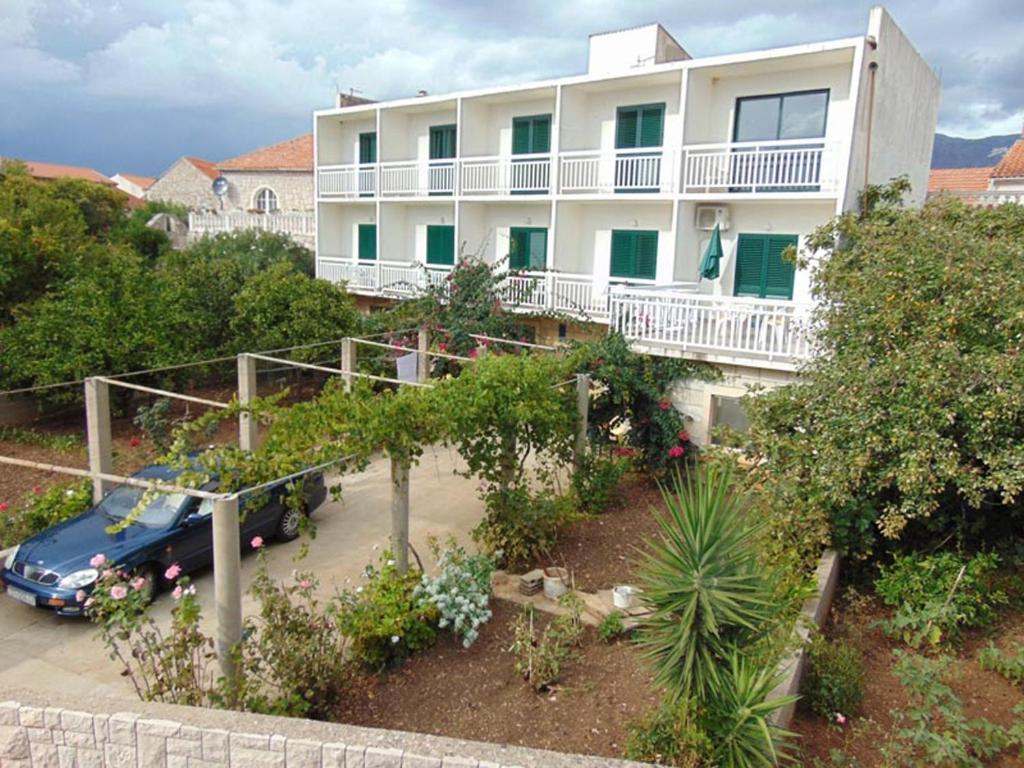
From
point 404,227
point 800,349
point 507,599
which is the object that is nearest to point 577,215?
point 404,227

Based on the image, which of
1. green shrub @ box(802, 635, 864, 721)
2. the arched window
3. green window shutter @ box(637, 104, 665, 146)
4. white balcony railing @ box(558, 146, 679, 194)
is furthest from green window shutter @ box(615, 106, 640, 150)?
the arched window

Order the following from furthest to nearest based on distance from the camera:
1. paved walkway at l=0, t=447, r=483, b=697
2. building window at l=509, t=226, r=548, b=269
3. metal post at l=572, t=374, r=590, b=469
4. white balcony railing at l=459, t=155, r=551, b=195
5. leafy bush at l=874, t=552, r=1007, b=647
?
building window at l=509, t=226, r=548, b=269
white balcony railing at l=459, t=155, r=551, b=195
metal post at l=572, t=374, r=590, b=469
leafy bush at l=874, t=552, r=1007, b=647
paved walkway at l=0, t=447, r=483, b=697

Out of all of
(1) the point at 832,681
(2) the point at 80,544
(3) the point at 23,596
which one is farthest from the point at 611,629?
(3) the point at 23,596

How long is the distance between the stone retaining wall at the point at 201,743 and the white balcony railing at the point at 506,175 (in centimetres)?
1556

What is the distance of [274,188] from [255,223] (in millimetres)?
4770

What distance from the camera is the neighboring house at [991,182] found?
1612cm

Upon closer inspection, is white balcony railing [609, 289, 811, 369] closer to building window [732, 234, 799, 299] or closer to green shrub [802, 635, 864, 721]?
building window [732, 234, 799, 299]

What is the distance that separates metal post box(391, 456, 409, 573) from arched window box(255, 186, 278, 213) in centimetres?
2896

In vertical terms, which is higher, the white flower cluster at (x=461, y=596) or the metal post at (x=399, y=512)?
the metal post at (x=399, y=512)

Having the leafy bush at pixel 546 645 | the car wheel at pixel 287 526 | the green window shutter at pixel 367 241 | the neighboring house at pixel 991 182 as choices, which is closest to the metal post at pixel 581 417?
the leafy bush at pixel 546 645

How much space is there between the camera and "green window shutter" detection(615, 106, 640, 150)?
56.1 feet

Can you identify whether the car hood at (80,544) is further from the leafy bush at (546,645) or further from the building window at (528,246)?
the building window at (528,246)

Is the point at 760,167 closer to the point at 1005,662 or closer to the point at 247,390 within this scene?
the point at 1005,662

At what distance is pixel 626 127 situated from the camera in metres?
17.3
